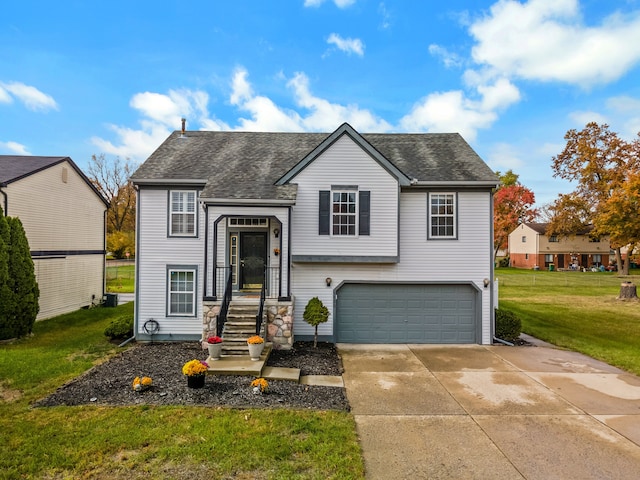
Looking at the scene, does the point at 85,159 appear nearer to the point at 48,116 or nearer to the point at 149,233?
the point at 48,116

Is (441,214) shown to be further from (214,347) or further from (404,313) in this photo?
(214,347)

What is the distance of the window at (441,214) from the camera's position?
1151cm

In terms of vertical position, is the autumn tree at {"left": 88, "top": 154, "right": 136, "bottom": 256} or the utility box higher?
the autumn tree at {"left": 88, "top": 154, "right": 136, "bottom": 256}

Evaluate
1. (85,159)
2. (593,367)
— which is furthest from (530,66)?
(85,159)

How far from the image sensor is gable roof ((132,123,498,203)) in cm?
1088

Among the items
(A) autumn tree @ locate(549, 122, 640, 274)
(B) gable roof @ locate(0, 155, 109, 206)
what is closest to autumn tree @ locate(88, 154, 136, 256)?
(B) gable roof @ locate(0, 155, 109, 206)

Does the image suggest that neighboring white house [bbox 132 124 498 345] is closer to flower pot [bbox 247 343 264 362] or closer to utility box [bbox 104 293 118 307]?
flower pot [bbox 247 343 264 362]

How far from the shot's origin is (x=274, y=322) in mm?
10297

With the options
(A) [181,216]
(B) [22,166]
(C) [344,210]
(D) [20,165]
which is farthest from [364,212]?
(D) [20,165]

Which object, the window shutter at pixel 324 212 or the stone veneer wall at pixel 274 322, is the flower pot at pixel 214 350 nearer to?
the stone veneer wall at pixel 274 322

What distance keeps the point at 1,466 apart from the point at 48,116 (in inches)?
924

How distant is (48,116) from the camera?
2125 cm

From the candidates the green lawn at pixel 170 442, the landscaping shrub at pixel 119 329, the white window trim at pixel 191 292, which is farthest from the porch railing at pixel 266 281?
the green lawn at pixel 170 442

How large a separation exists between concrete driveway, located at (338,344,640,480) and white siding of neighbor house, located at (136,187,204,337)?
5639 mm
